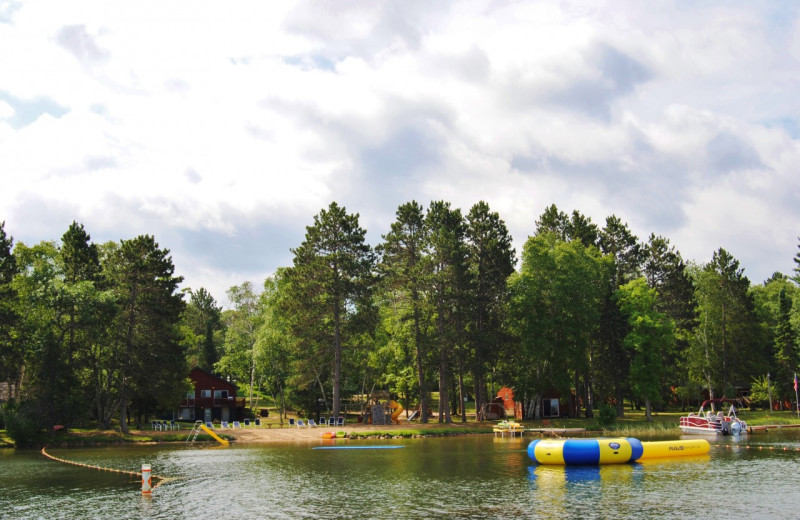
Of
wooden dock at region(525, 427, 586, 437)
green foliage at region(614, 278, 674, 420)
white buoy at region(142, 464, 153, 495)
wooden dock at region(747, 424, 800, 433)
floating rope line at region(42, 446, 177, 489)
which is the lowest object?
wooden dock at region(747, 424, 800, 433)

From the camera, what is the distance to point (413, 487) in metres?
29.6

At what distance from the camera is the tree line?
6172 centimetres

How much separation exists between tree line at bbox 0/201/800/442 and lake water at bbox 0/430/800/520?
18.7 m

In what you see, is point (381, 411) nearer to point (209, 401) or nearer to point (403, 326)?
point (403, 326)

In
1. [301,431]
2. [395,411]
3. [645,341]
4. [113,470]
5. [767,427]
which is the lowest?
[767,427]

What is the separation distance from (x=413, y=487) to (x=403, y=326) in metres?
40.8

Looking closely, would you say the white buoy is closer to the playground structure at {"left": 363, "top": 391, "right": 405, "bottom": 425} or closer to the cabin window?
the playground structure at {"left": 363, "top": 391, "right": 405, "bottom": 425}

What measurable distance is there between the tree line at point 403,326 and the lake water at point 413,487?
61.4 ft

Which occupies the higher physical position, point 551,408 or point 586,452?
point 586,452

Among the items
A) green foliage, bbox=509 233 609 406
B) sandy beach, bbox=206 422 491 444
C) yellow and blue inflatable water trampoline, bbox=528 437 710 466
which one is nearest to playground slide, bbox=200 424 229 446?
sandy beach, bbox=206 422 491 444

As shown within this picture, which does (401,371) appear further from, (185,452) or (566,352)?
(185,452)

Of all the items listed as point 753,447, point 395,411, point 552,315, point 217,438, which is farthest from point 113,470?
point 552,315

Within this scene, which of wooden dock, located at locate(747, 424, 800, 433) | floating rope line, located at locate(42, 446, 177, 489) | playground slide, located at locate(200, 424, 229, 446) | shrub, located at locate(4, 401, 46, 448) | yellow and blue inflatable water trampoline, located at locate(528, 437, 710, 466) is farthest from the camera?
wooden dock, located at locate(747, 424, 800, 433)

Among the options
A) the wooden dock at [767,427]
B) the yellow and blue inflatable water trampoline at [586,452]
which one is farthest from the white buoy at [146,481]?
the wooden dock at [767,427]
